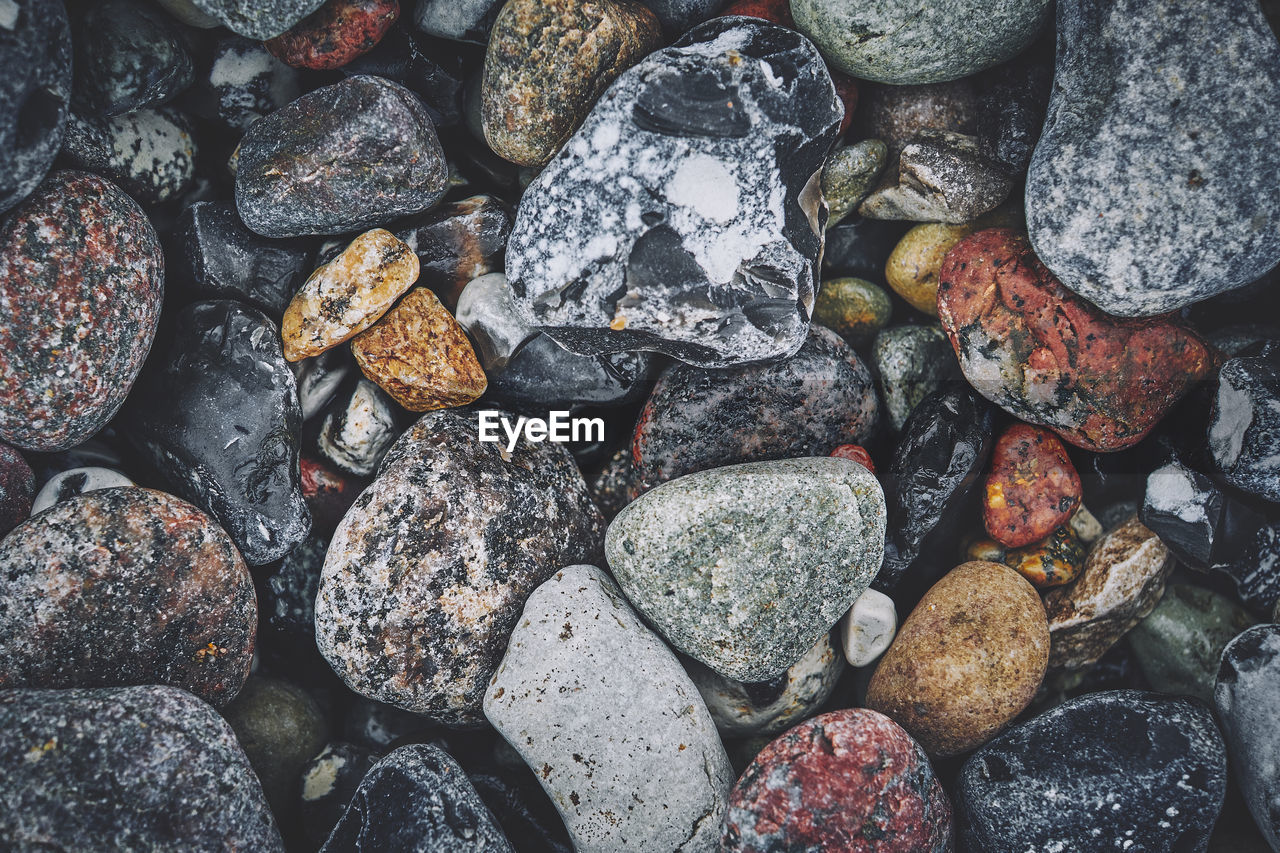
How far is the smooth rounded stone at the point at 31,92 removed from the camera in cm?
188

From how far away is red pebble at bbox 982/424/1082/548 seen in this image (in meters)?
2.49

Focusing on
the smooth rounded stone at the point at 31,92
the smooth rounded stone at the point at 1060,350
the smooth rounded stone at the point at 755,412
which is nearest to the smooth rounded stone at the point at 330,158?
the smooth rounded stone at the point at 31,92

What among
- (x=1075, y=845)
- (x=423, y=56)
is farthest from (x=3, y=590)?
(x=1075, y=845)

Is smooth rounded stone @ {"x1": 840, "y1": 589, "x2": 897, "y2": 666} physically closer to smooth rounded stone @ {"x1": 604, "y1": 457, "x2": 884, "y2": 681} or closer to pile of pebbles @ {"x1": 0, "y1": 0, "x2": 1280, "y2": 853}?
pile of pebbles @ {"x1": 0, "y1": 0, "x2": 1280, "y2": 853}

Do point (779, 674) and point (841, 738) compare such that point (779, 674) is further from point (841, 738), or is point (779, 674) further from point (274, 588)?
point (274, 588)

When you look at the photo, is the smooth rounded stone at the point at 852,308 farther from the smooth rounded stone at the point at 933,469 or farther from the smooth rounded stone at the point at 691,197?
the smooth rounded stone at the point at 691,197

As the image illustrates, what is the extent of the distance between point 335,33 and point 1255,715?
11.9 feet

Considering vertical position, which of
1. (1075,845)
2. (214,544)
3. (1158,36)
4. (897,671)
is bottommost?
(1075,845)

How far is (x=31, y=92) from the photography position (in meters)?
1.95

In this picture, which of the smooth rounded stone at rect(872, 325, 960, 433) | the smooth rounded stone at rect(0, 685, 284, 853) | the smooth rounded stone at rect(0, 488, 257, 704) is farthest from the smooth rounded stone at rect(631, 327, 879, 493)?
the smooth rounded stone at rect(0, 685, 284, 853)

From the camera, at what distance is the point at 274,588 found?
2662 millimetres

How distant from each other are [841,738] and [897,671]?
0.40 m

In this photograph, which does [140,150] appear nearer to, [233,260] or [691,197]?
[233,260]

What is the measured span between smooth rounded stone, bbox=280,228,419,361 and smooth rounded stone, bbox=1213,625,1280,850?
297 cm
